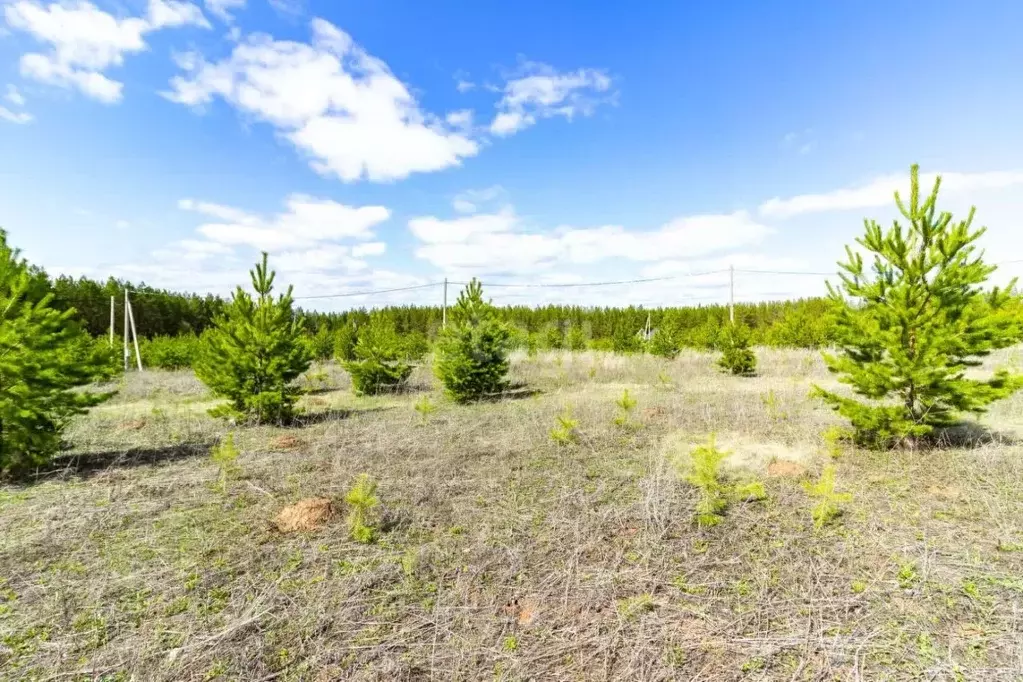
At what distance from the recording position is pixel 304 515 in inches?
206

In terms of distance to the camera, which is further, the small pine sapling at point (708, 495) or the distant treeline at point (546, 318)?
the distant treeline at point (546, 318)

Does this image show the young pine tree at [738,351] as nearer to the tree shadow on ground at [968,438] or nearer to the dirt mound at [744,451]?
the tree shadow on ground at [968,438]

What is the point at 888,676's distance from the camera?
2889 mm

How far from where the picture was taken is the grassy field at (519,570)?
3.12 meters

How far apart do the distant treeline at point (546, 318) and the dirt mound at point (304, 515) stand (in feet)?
75.7

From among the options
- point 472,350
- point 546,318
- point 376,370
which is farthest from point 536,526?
point 546,318

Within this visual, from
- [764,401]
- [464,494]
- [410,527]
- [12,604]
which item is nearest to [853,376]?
[764,401]

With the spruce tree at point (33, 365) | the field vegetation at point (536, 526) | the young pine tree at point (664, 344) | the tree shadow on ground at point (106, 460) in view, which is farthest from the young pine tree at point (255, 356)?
the young pine tree at point (664, 344)

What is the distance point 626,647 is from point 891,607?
2.00 metres

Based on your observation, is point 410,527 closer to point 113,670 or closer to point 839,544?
point 113,670

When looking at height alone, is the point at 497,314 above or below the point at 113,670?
above

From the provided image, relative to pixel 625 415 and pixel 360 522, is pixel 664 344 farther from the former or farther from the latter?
pixel 360 522

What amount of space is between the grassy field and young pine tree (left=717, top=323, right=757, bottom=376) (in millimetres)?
10369

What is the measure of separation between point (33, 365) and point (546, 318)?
4785 centimetres
